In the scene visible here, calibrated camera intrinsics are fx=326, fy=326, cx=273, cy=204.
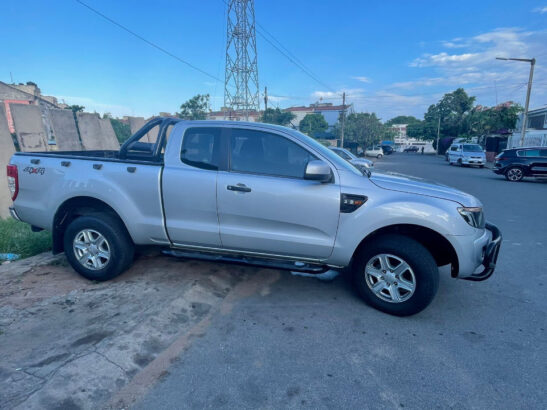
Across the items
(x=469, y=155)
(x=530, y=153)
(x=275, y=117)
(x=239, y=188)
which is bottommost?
(x=469, y=155)

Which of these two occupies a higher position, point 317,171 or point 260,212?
point 317,171

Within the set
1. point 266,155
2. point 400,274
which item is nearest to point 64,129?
point 266,155

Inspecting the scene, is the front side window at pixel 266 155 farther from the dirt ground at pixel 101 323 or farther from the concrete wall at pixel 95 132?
the concrete wall at pixel 95 132

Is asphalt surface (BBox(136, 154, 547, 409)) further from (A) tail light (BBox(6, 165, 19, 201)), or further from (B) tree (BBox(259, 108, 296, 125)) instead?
(B) tree (BBox(259, 108, 296, 125))

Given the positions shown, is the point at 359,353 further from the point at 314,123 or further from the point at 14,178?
the point at 314,123

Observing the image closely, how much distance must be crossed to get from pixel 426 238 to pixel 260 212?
1.74 m

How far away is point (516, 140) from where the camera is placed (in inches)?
1120

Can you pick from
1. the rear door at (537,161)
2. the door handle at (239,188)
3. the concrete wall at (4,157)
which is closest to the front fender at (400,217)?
the door handle at (239,188)

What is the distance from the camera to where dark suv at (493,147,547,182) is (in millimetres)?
14698

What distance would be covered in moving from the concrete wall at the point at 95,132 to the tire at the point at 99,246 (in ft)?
20.0

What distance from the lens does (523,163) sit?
591 inches

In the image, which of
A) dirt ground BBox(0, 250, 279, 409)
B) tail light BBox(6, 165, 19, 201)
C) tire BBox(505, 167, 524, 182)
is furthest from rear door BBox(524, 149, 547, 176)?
tail light BBox(6, 165, 19, 201)

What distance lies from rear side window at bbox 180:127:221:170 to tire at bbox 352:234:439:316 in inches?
71.8

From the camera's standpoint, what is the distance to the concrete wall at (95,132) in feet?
28.6
